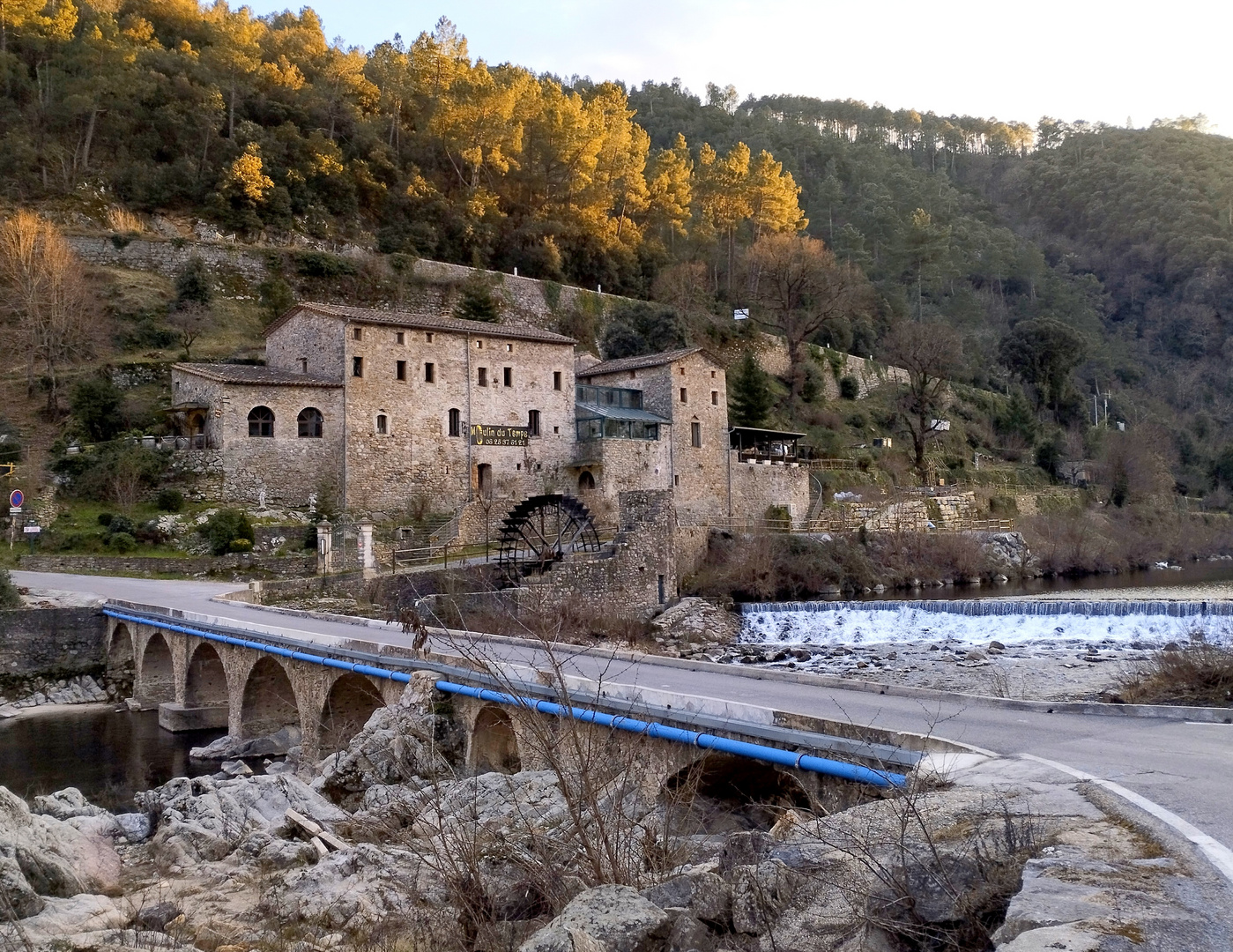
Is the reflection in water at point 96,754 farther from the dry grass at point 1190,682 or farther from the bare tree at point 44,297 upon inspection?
the bare tree at point 44,297

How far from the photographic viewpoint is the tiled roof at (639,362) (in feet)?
127

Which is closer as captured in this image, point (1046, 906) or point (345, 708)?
point (1046, 906)

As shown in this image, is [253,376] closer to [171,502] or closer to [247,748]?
[171,502]

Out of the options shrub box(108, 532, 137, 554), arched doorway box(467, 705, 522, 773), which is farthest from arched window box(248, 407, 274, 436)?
arched doorway box(467, 705, 522, 773)

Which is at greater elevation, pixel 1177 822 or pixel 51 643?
pixel 1177 822

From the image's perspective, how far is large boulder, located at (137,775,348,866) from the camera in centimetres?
1057

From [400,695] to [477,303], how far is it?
3419 cm

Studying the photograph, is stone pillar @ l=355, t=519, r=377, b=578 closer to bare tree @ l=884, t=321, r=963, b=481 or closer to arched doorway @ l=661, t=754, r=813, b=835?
arched doorway @ l=661, t=754, r=813, b=835

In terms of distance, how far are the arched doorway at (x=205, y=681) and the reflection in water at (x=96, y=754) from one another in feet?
2.61

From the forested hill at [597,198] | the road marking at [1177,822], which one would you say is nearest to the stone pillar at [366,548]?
the road marking at [1177,822]

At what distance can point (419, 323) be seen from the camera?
112ft

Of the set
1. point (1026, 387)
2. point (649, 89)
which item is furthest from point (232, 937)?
point (649, 89)

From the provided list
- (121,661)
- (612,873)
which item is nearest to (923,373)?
(121,661)

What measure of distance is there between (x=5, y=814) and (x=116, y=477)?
22.2 meters
